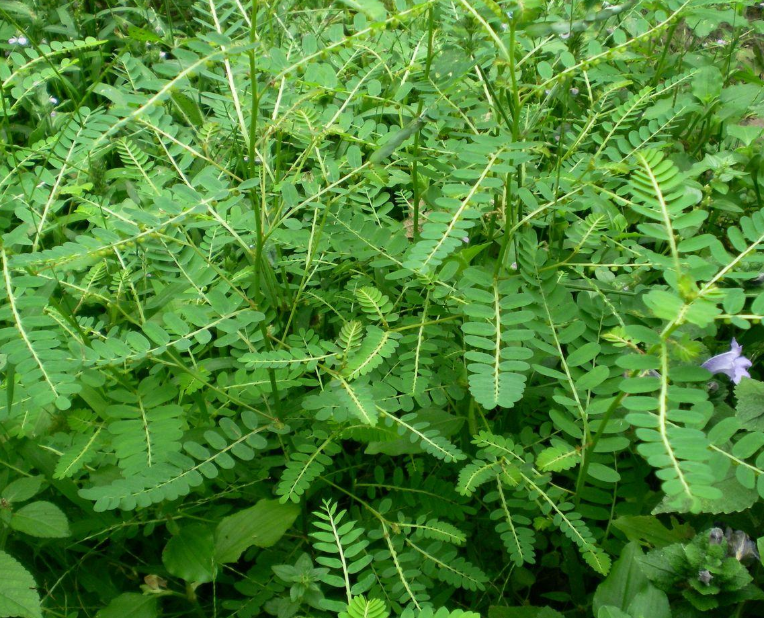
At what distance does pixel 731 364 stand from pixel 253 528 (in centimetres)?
103

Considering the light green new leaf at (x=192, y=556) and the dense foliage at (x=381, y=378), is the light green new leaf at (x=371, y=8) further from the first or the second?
the light green new leaf at (x=192, y=556)

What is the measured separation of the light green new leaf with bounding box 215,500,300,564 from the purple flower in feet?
2.98

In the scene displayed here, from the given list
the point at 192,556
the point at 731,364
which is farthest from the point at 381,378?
the point at 731,364

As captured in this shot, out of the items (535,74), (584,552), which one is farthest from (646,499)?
(535,74)

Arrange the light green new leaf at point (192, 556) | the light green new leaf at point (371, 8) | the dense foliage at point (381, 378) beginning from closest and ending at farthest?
the light green new leaf at point (371, 8) → the dense foliage at point (381, 378) → the light green new leaf at point (192, 556)

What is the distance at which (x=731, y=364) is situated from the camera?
1519 mm

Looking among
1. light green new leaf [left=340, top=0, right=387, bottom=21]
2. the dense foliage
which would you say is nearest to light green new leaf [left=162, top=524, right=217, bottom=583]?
the dense foliage

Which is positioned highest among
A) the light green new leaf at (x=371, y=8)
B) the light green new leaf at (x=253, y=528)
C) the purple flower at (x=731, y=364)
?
the light green new leaf at (x=371, y=8)

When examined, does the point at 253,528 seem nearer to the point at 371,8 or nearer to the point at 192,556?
the point at 192,556

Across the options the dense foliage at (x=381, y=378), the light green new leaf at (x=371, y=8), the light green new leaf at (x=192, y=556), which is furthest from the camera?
the light green new leaf at (x=192, y=556)

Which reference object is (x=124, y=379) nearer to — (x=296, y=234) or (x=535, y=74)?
(x=296, y=234)

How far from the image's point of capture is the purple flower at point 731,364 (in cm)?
151

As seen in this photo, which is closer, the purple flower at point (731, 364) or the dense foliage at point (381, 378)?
the dense foliage at point (381, 378)

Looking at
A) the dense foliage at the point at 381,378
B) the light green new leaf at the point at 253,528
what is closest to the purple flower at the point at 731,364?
the dense foliage at the point at 381,378
